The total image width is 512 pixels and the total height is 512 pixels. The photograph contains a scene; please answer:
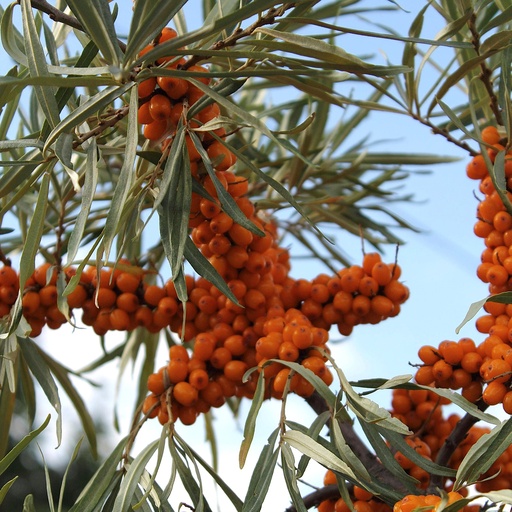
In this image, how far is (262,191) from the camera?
142cm

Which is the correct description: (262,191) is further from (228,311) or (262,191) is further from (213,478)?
(213,478)

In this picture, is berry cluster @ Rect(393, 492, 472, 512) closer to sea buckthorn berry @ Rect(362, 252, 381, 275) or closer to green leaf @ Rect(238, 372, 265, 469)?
green leaf @ Rect(238, 372, 265, 469)

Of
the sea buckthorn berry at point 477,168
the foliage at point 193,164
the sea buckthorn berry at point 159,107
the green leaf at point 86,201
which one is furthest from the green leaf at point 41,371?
the sea buckthorn berry at point 477,168

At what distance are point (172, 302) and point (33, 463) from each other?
3327mm

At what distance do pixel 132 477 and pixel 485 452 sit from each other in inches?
14.8

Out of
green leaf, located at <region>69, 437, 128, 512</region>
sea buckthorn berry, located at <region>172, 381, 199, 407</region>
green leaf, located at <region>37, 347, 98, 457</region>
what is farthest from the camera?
green leaf, located at <region>37, 347, 98, 457</region>

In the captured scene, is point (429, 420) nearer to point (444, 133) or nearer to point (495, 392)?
point (495, 392)

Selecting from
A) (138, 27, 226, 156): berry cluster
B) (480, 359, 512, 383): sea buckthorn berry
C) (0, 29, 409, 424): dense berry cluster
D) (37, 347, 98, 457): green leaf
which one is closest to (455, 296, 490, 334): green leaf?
(480, 359, 512, 383): sea buckthorn berry

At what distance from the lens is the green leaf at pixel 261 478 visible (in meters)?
0.76

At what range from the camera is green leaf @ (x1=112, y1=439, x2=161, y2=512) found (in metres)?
0.78

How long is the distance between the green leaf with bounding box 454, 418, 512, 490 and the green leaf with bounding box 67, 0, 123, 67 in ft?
1.64

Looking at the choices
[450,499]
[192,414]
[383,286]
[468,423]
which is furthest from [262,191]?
[450,499]

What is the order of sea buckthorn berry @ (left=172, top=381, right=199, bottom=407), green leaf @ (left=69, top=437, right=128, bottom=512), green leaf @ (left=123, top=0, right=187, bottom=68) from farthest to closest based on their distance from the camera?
sea buckthorn berry @ (left=172, top=381, right=199, bottom=407) → green leaf @ (left=69, top=437, right=128, bottom=512) → green leaf @ (left=123, top=0, right=187, bottom=68)

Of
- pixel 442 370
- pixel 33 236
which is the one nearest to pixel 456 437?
pixel 442 370
